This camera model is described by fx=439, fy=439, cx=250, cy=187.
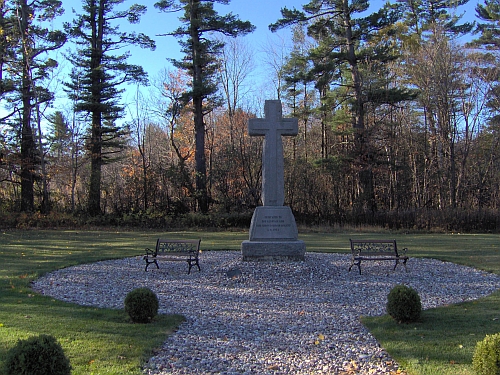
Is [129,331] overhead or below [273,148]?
below

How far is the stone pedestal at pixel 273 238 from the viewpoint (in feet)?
34.1

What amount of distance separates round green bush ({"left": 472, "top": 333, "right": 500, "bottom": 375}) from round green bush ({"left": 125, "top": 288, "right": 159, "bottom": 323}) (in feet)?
13.4

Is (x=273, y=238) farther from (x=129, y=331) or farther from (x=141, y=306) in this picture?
(x=129, y=331)

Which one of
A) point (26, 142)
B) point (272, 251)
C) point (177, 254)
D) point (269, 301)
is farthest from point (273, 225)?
point (26, 142)

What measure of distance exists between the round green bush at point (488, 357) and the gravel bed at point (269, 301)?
101cm

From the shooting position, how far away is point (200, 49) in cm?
2820

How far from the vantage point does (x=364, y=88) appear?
26.9 metres

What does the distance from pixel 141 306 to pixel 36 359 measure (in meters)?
2.63

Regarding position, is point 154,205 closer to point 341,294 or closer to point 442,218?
point 442,218

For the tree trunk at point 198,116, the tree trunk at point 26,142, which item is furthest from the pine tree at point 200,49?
the tree trunk at point 26,142

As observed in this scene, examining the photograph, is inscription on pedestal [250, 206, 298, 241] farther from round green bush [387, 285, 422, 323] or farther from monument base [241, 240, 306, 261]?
round green bush [387, 285, 422, 323]

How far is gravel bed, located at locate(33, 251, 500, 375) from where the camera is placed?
15.8ft

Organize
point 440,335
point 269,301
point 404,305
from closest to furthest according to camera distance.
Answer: point 440,335 < point 404,305 < point 269,301

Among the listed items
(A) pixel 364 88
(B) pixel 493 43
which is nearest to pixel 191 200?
(A) pixel 364 88
